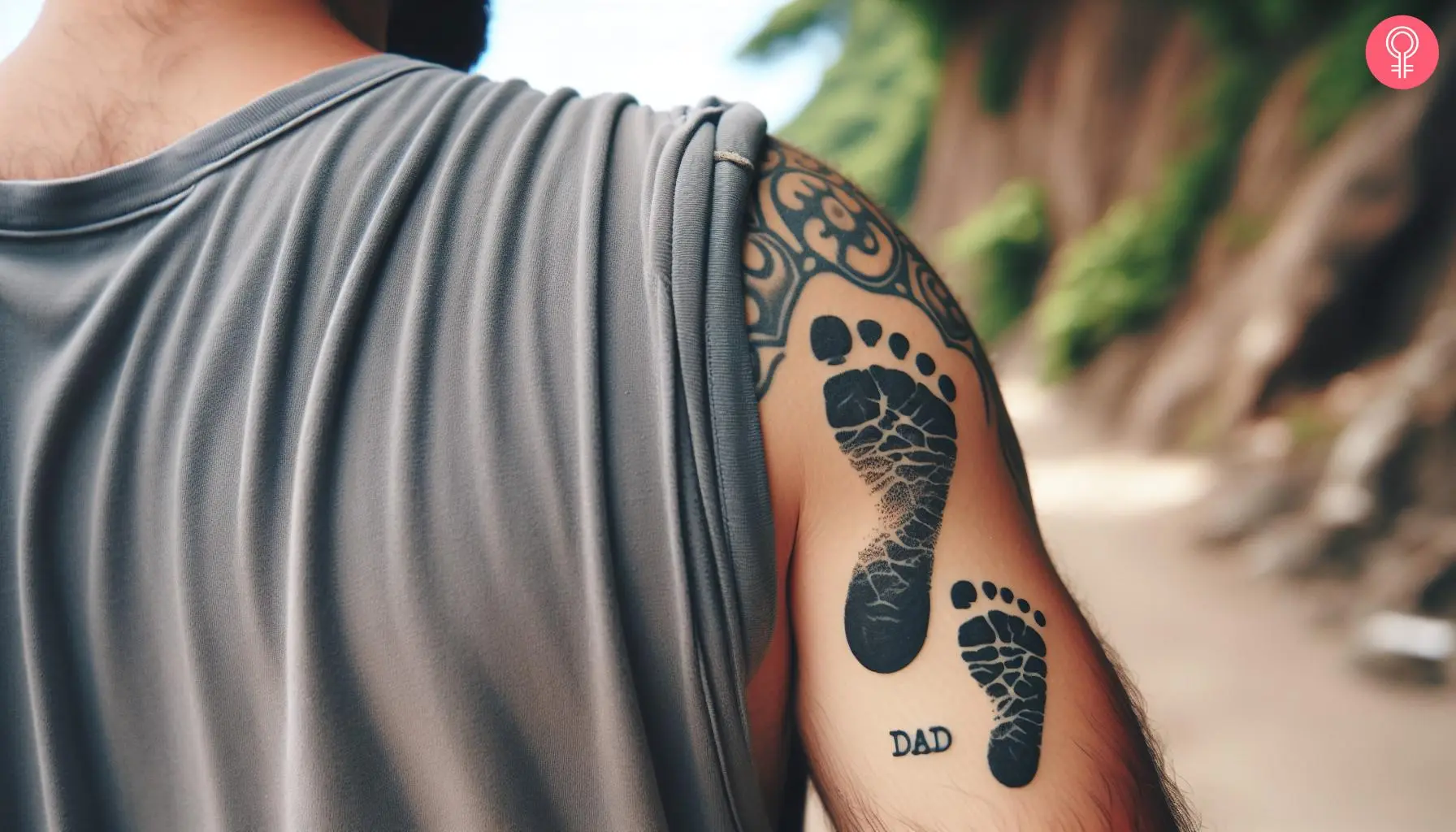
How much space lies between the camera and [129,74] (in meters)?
0.99

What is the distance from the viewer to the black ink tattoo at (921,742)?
87 centimetres

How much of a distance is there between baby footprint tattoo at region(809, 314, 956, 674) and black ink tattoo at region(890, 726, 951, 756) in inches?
2.2

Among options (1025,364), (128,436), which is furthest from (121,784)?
(1025,364)

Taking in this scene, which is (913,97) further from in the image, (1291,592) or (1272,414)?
(1291,592)

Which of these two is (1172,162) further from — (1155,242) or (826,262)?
(826,262)

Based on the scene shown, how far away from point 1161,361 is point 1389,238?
1689 millimetres

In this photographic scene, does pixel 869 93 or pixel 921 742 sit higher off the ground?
pixel 869 93

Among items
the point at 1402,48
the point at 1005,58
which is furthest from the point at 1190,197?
the point at 1005,58

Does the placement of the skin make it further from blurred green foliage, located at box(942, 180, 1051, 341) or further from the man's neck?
blurred green foliage, located at box(942, 180, 1051, 341)

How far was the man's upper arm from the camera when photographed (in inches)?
34.3

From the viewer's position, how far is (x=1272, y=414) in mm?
6152

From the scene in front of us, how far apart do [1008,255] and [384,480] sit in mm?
9879

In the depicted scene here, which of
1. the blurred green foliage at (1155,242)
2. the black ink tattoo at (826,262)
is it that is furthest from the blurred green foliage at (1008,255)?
the black ink tattoo at (826,262)

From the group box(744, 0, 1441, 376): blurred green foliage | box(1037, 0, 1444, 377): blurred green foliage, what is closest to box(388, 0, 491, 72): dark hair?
box(744, 0, 1441, 376): blurred green foliage
